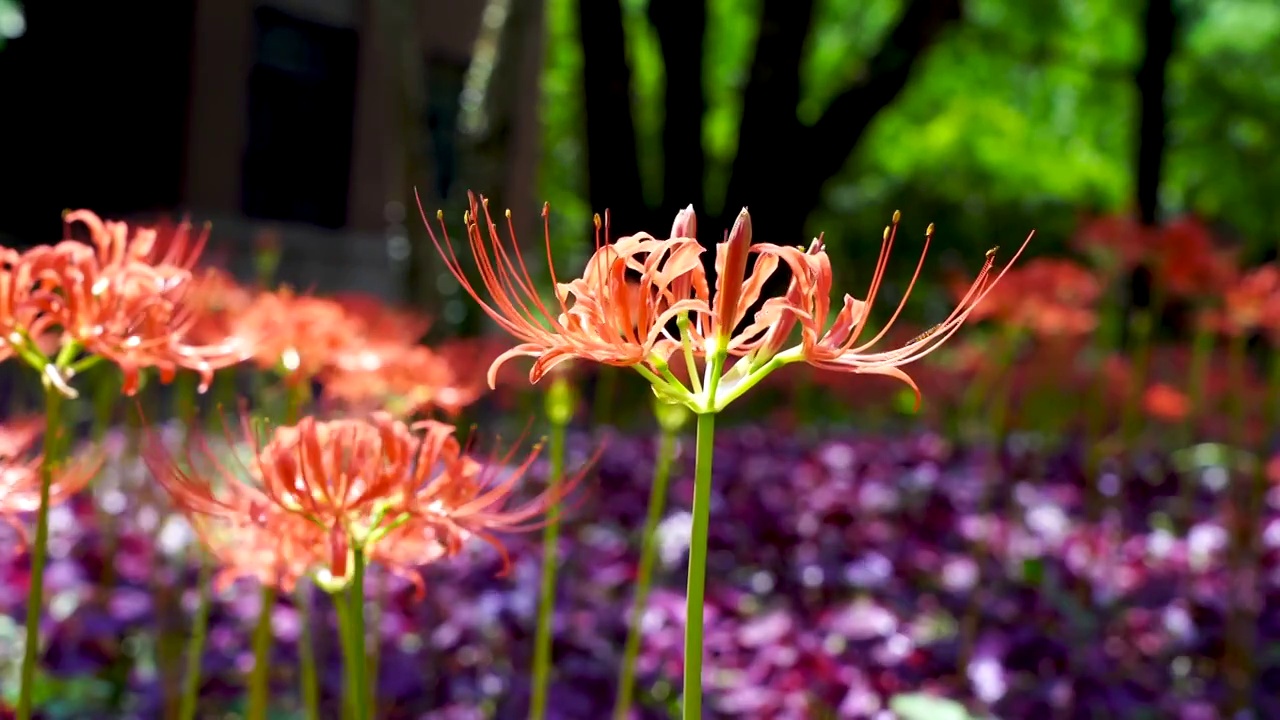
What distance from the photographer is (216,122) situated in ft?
30.6

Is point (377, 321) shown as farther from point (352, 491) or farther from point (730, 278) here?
point (730, 278)

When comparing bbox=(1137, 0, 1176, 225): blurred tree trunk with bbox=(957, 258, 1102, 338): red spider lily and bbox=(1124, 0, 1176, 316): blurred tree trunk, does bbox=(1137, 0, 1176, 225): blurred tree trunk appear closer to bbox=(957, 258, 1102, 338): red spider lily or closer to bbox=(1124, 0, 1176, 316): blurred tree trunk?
bbox=(1124, 0, 1176, 316): blurred tree trunk

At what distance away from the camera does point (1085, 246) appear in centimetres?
341

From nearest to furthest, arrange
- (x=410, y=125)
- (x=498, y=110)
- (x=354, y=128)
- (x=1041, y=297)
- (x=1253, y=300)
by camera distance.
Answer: (x=1041, y=297) → (x=1253, y=300) → (x=410, y=125) → (x=498, y=110) → (x=354, y=128)

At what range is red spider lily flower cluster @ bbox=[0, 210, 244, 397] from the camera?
889 millimetres

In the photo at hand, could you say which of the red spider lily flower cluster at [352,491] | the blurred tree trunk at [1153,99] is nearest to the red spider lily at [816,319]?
the red spider lily flower cluster at [352,491]

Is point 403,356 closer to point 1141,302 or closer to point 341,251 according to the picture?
point 1141,302

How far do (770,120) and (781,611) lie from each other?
16.9 ft

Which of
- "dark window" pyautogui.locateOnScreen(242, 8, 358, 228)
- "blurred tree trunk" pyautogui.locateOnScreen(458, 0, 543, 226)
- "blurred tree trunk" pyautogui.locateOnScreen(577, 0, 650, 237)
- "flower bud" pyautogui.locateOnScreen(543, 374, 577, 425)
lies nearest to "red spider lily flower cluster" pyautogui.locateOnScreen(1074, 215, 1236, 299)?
"flower bud" pyautogui.locateOnScreen(543, 374, 577, 425)

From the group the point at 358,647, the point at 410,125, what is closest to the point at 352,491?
the point at 358,647

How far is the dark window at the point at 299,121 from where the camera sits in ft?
32.6

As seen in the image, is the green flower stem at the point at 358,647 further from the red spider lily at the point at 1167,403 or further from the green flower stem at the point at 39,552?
the red spider lily at the point at 1167,403

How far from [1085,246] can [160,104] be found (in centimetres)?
769

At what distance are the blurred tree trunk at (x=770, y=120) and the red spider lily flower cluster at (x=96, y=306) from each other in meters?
6.35
